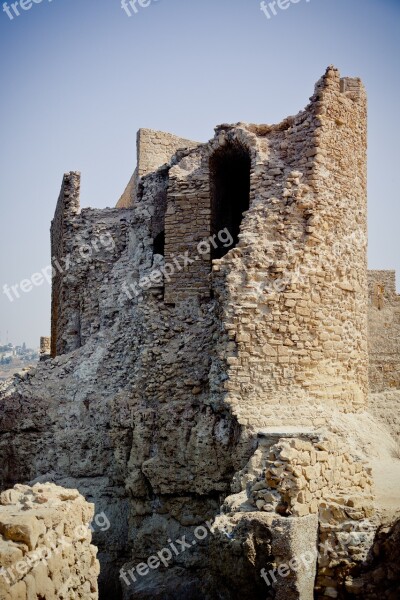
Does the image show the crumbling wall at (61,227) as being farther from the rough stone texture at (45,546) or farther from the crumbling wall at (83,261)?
the rough stone texture at (45,546)

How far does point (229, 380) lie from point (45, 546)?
4.29 m

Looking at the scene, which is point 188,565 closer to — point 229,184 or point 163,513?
point 163,513

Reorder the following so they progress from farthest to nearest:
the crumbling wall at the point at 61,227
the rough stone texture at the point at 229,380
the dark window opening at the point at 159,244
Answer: the crumbling wall at the point at 61,227
the dark window opening at the point at 159,244
the rough stone texture at the point at 229,380

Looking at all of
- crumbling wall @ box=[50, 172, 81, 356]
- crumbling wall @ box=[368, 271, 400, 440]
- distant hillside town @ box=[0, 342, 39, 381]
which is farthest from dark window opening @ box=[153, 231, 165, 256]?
distant hillside town @ box=[0, 342, 39, 381]

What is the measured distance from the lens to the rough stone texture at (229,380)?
23.6ft

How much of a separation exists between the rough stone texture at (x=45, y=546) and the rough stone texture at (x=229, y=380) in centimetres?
178

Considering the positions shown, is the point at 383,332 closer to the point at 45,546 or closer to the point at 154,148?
the point at 154,148

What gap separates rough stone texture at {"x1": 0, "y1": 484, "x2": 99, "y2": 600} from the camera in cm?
462

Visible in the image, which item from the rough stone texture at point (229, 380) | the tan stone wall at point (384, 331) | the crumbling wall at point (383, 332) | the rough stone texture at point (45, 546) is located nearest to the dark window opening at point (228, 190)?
the rough stone texture at point (229, 380)

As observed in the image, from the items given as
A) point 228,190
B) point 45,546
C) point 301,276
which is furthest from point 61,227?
point 45,546

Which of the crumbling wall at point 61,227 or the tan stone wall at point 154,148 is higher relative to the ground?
the tan stone wall at point 154,148

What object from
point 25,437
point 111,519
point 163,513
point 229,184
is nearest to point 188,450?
point 163,513

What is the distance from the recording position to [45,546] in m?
5.06

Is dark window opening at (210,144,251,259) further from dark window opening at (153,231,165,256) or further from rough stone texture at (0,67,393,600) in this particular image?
dark window opening at (153,231,165,256)
